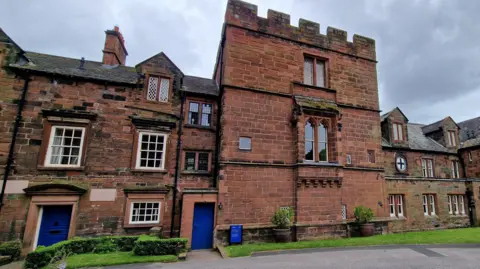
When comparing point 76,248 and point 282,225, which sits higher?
point 282,225

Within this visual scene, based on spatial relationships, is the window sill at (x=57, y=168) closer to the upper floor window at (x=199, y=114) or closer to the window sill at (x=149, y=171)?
the window sill at (x=149, y=171)

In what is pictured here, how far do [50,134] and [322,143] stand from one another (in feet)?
46.0

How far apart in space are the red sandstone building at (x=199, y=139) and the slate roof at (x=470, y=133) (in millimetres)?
12857

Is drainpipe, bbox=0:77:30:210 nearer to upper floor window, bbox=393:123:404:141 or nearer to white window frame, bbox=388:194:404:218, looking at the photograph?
white window frame, bbox=388:194:404:218

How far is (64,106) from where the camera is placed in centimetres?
1093

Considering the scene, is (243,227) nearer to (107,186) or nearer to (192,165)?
(192,165)

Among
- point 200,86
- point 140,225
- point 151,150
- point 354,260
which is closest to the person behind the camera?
point 354,260

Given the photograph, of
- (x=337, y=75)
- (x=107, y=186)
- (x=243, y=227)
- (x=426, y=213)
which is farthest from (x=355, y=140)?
(x=107, y=186)

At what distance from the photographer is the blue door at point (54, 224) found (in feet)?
32.8

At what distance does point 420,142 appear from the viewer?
781 inches

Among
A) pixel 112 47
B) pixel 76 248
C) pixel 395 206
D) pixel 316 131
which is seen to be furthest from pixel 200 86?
pixel 395 206

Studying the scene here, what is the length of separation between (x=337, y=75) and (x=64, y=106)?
50.6ft

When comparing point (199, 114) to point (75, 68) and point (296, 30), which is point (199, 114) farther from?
point (296, 30)

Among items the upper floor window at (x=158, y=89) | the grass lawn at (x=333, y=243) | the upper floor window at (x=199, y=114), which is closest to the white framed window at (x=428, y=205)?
the grass lawn at (x=333, y=243)
